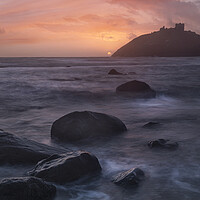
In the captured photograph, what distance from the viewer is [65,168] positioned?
463 cm

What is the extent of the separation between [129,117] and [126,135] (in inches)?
109

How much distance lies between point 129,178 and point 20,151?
8.02 ft

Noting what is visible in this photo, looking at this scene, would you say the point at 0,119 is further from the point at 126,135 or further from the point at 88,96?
the point at 88,96

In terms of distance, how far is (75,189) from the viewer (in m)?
4.47

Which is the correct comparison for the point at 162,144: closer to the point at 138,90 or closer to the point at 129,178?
the point at 129,178

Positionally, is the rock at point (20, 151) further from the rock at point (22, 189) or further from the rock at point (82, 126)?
the rock at point (22, 189)

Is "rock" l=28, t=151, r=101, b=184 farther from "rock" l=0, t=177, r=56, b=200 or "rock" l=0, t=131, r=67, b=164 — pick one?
"rock" l=0, t=131, r=67, b=164

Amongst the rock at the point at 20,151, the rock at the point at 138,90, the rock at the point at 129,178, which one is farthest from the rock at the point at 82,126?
the rock at the point at 138,90

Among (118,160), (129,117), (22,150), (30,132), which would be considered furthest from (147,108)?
(22,150)

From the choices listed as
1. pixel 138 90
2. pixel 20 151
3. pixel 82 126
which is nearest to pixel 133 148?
pixel 82 126

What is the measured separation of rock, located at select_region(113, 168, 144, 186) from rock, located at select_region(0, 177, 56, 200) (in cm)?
134

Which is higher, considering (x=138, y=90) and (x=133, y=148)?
(x=138, y=90)

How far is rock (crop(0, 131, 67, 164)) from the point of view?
5496 mm

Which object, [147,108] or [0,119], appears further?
[147,108]
